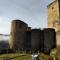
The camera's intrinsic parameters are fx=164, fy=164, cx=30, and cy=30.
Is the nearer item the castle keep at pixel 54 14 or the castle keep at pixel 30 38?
the castle keep at pixel 30 38

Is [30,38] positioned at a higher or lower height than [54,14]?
lower

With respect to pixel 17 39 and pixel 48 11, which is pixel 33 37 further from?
pixel 48 11

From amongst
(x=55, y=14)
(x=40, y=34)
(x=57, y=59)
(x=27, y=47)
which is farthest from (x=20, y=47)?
(x=55, y=14)

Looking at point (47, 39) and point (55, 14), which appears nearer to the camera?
point (47, 39)

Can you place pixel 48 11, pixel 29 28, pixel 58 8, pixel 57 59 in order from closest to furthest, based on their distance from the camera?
pixel 57 59 → pixel 29 28 → pixel 58 8 → pixel 48 11

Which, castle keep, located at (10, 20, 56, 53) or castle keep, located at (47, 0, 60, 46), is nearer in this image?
castle keep, located at (10, 20, 56, 53)

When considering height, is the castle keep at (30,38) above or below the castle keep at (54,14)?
below

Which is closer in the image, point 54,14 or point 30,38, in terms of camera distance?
point 30,38

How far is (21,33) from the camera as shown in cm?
2198

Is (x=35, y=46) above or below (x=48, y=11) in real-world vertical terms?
below

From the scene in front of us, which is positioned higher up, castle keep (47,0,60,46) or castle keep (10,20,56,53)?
castle keep (47,0,60,46)

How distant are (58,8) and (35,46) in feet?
29.6

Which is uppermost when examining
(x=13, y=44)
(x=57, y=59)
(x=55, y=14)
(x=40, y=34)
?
(x=55, y=14)

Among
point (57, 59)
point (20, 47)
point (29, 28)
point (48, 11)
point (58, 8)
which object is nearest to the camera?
point (57, 59)
